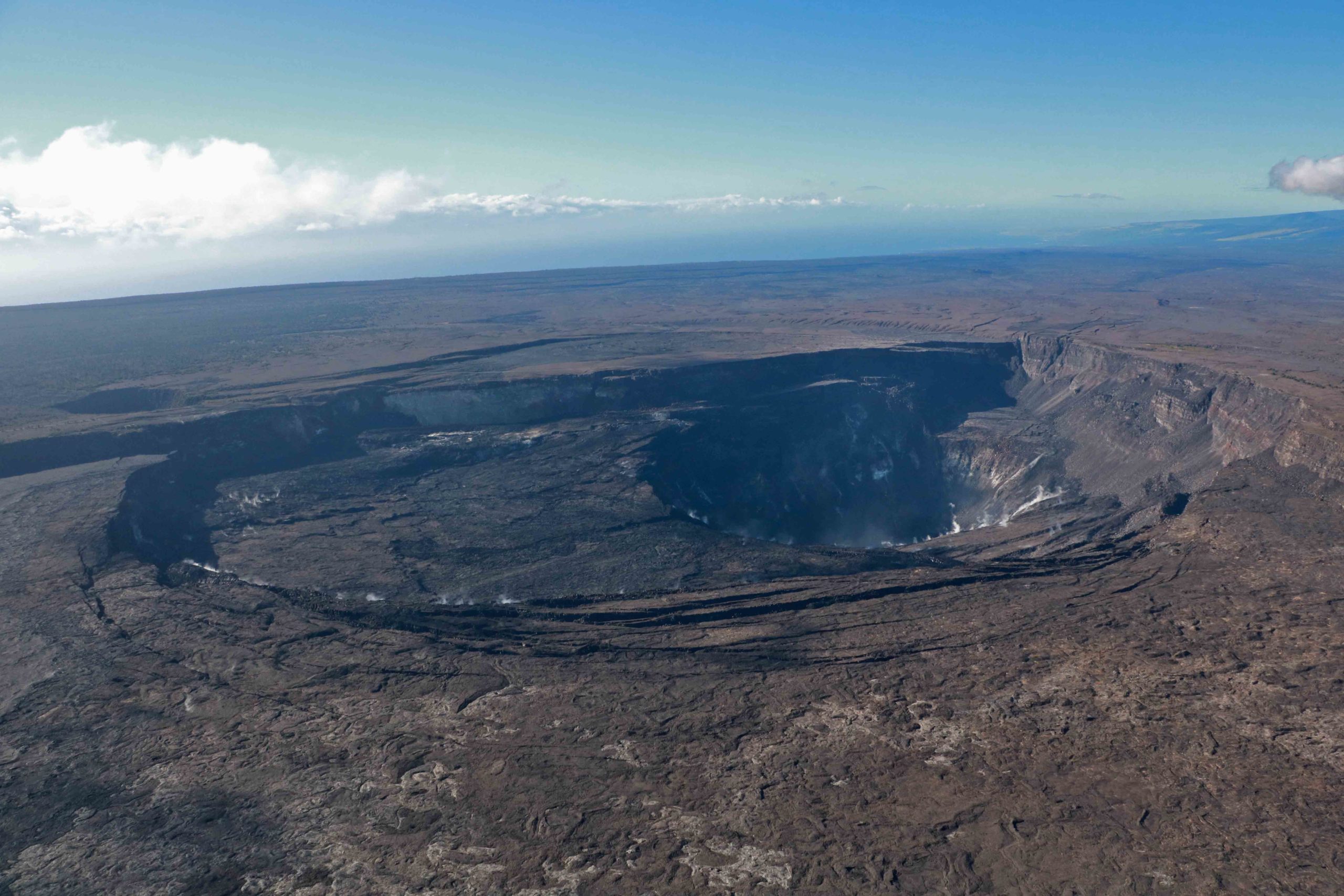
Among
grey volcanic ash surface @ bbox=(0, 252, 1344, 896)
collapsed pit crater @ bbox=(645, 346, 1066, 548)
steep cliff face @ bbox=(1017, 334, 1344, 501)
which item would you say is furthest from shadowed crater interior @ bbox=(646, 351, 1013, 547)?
steep cliff face @ bbox=(1017, 334, 1344, 501)

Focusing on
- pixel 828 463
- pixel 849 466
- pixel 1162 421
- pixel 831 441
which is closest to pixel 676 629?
pixel 828 463

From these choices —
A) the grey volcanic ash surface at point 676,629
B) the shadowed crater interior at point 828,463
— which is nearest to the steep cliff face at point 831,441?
the shadowed crater interior at point 828,463

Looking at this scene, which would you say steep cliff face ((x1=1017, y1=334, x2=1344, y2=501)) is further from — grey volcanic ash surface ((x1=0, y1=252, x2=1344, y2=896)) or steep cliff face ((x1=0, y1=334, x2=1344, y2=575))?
grey volcanic ash surface ((x1=0, y1=252, x2=1344, y2=896))

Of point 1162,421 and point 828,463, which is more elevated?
point 1162,421

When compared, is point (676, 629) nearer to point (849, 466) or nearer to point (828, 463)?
point (828, 463)

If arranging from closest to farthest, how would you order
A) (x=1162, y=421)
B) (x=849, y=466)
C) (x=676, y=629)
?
(x=676, y=629) → (x=1162, y=421) → (x=849, y=466)

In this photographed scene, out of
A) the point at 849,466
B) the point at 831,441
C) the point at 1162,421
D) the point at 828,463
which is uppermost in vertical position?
the point at 1162,421

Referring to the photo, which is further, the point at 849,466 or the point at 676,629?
the point at 849,466

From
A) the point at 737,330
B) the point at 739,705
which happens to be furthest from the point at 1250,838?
the point at 737,330
